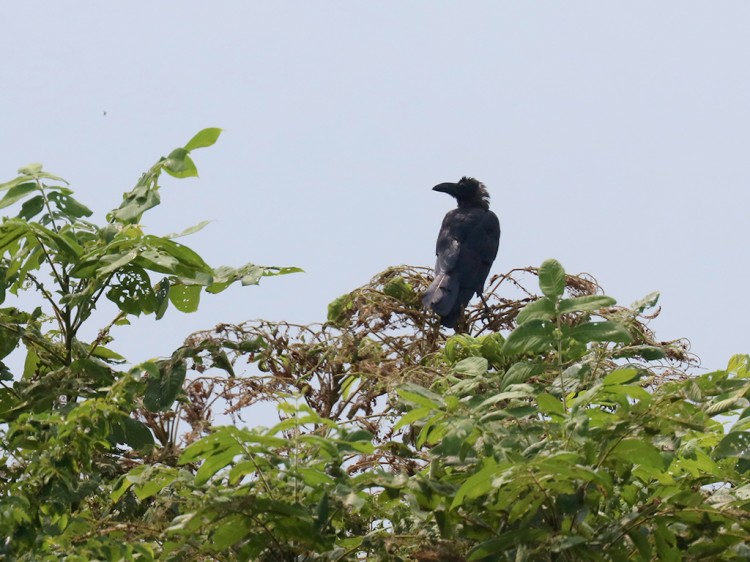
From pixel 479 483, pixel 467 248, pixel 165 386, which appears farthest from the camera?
pixel 467 248

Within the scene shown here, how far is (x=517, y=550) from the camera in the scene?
332cm

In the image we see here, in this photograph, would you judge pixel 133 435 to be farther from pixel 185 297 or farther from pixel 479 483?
pixel 479 483

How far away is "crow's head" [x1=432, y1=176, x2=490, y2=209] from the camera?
11758 millimetres

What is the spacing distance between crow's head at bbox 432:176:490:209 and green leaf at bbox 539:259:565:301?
26.4 ft

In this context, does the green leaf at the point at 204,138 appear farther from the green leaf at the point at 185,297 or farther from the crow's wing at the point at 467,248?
the crow's wing at the point at 467,248

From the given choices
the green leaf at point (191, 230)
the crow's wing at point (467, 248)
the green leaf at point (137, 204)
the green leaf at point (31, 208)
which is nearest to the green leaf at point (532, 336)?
the green leaf at point (191, 230)

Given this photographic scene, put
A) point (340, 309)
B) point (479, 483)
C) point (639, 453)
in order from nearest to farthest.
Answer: point (479, 483) → point (639, 453) → point (340, 309)

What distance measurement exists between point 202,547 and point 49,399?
64.2 inches

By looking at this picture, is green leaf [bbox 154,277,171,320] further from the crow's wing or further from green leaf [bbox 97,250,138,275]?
the crow's wing

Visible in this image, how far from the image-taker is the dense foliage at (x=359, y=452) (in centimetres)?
340

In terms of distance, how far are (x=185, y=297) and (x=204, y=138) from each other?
31.0 inches

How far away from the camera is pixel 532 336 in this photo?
372cm

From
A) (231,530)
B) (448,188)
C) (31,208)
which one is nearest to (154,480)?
(231,530)

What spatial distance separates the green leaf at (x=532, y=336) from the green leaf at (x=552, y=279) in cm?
10
